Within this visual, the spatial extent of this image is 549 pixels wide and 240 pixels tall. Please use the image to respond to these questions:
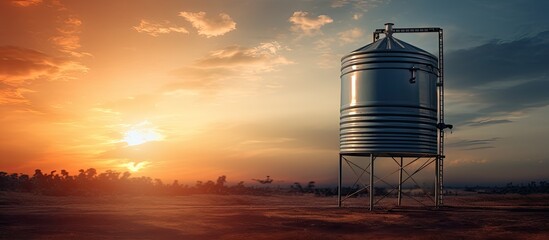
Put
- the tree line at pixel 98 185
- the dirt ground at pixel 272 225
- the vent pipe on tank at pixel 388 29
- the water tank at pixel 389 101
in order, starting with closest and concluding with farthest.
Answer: the dirt ground at pixel 272 225 → the water tank at pixel 389 101 → the vent pipe on tank at pixel 388 29 → the tree line at pixel 98 185

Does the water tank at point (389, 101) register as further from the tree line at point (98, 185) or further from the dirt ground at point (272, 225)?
the tree line at point (98, 185)

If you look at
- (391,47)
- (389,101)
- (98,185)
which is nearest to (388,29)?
→ (391,47)

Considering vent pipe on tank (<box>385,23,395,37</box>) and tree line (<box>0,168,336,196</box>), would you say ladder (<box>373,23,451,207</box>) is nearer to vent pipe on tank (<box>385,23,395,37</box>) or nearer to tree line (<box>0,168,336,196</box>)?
vent pipe on tank (<box>385,23,395,37</box>)

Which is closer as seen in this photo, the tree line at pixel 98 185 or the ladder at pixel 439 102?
the ladder at pixel 439 102

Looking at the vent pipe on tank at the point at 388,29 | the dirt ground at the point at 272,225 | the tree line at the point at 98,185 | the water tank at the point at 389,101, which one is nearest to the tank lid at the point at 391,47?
the water tank at the point at 389,101

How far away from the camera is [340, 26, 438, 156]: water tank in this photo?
1127 inches

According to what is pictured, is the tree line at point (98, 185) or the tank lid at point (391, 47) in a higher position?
the tank lid at point (391, 47)

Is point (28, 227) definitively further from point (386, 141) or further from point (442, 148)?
point (442, 148)

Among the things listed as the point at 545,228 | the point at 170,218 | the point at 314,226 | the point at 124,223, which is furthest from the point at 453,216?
the point at 124,223

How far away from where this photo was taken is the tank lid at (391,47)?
29312mm

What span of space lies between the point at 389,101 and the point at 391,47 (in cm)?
321

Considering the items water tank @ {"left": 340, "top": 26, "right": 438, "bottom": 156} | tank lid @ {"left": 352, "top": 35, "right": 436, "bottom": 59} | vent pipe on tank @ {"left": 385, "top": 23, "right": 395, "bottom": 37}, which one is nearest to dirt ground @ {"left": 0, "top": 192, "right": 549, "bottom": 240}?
water tank @ {"left": 340, "top": 26, "right": 438, "bottom": 156}

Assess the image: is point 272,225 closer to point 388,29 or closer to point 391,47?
point 391,47

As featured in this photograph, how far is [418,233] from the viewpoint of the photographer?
20.2 metres
